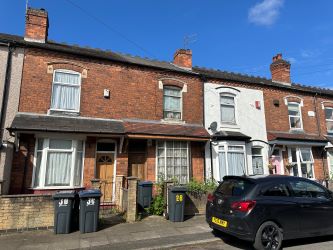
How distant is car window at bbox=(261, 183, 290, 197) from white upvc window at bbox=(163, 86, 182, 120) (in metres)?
7.18

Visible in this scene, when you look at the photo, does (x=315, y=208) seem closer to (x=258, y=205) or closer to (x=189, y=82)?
(x=258, y=205)

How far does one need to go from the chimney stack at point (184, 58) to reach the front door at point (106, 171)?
21.2 ft

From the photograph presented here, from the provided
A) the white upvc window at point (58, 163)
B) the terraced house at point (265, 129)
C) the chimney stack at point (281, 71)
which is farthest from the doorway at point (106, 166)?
the chimney stack at point (281, 71)

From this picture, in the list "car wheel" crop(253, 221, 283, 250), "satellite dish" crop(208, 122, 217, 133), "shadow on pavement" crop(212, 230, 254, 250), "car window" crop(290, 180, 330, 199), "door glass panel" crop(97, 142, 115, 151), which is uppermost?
"satellite dish" crop(208, 122, 217, 133)

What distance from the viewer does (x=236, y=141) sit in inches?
516

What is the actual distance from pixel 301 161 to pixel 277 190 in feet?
33.7

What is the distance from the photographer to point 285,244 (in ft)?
20.4

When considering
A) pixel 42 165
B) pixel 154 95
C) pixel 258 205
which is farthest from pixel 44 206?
pixel 154 95

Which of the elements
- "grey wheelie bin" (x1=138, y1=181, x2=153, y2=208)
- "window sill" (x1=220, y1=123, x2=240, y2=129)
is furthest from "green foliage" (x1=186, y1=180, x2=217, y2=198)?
"window sill" (x1=220, y1=123, x2=240, y2=129)

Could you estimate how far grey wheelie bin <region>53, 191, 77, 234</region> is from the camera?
713cm

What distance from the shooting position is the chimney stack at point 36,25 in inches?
446

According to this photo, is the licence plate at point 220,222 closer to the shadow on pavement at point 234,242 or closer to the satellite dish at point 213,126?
the shadow on pavement at point 234,242

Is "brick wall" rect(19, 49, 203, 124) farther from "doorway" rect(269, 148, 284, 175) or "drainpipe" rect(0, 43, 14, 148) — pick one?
"doorway" rect(269, 148, 284, 175)

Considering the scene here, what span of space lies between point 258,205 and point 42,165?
7.87 metres
